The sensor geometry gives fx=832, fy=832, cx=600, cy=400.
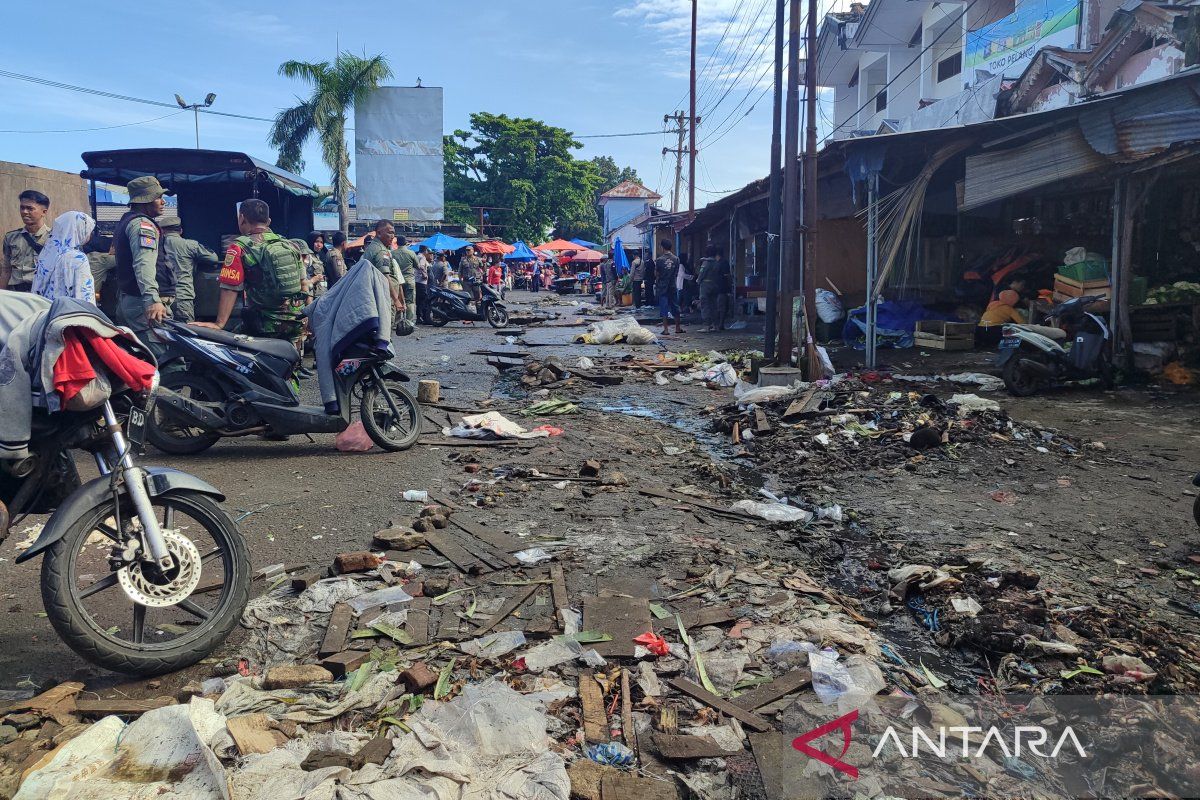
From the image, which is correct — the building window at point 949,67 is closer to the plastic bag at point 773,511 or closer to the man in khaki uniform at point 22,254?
the plastic bag at point 773,511

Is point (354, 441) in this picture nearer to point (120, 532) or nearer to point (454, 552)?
point (454, 552)

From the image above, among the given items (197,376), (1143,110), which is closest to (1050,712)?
(197,376)

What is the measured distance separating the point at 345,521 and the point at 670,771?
3.10m

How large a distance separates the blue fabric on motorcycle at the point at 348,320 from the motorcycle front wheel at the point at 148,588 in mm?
3162

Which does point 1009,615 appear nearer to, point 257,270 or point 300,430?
point 300,430

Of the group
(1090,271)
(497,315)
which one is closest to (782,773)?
(1090,271)

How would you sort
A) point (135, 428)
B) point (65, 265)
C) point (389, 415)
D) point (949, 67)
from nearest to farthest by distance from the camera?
1. point (135, 428)
2. point (65, 265)
3. point (389, 415)
4. point (949, 67)

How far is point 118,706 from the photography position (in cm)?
287

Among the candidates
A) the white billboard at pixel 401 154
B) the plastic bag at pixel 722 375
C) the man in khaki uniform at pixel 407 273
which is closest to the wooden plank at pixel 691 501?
the plastic bag at pixel 722 375

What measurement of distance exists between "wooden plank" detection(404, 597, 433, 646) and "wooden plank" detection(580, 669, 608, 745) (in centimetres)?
76

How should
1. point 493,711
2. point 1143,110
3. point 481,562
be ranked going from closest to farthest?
point 493,711, point 481,562, point 1143,110

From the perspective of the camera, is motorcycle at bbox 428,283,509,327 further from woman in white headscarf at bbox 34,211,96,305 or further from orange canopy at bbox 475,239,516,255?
orange canopy at bbox 475,239,516,255

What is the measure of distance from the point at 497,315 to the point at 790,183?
36.7 ft

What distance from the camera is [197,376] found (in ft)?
21.1
